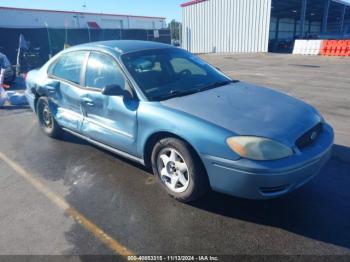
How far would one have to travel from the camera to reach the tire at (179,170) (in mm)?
2986

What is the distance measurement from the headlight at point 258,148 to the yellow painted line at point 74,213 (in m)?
1.28

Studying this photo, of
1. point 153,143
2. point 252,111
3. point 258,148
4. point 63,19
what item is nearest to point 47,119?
point 153,143

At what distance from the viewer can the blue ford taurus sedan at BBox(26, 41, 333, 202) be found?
2.72m

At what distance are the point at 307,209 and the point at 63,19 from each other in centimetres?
4181

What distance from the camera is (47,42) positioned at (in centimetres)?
2367

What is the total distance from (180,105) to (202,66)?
53.1 inches

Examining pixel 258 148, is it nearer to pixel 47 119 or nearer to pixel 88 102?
pixel 88 102

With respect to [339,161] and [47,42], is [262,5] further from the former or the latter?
[339,161]

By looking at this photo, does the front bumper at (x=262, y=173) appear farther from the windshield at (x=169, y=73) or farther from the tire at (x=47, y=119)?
the tire at (x=47, y=119)

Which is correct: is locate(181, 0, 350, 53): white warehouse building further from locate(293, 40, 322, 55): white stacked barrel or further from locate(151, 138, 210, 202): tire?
locate(151, 138, 210, 202): tire

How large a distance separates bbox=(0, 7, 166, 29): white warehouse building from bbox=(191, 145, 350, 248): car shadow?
A: 94.4ft

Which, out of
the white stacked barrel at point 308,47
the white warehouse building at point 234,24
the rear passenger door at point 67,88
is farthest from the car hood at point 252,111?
the white warehouse building at point 234,24

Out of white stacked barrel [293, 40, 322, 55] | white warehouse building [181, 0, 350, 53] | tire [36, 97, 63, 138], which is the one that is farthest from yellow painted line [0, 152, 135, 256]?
white warehouse building [181, 0, 350, 53]

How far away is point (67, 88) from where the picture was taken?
14.9 feet
